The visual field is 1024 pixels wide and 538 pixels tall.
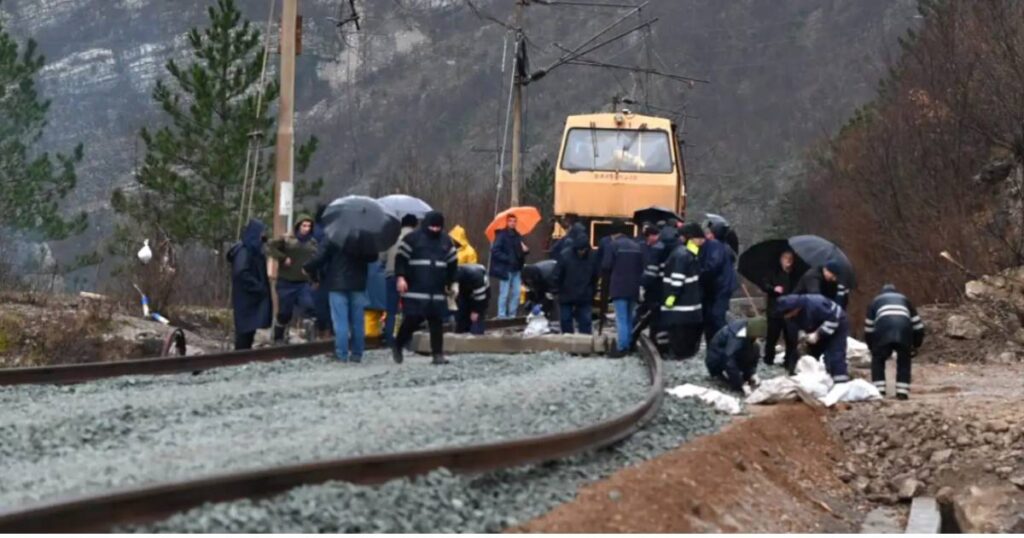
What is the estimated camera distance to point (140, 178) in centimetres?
4772

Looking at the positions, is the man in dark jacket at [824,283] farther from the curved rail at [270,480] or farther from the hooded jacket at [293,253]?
the curved rail at [270,480]

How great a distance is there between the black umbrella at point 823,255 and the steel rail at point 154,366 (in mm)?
5249

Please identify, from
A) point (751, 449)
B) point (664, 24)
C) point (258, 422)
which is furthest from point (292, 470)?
point (664, 24)

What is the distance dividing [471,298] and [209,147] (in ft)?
98.8

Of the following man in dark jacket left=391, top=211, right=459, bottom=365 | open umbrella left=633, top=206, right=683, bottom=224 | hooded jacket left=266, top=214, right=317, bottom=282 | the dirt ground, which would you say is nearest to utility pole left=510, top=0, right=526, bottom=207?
open umbrella left=633, top=206, right=683, bottom=224

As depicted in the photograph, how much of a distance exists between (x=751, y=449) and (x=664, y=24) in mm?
124168

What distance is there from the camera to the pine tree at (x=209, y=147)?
156 ft

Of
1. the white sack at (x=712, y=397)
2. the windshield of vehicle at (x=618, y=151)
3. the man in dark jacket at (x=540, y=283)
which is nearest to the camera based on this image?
the white sack at (x=712, y=397)

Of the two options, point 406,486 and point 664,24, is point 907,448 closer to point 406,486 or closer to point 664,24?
point 406,486

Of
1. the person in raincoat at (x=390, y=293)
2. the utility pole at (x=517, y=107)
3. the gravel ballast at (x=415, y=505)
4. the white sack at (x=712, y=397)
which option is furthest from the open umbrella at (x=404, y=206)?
the utility pole at (x=517, y=107)

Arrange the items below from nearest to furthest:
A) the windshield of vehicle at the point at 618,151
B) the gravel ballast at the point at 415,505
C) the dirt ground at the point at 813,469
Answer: the gravel ballast at the point at 415,505
the dirt ground at the point at 813,469
the windshield of vehicle at the point at 618,151

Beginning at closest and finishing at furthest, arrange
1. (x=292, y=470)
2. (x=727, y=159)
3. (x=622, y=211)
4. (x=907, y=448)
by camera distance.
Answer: (x=292, y=470)
(x=907, y=448)
(x=622, y=211)
(x=727, y=159)

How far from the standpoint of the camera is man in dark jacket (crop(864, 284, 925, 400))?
16031 millimetres

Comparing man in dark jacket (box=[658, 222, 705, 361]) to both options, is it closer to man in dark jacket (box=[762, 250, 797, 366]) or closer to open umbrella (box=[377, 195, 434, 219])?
man in dark jacket (box=[762, 250, 797, 366])
